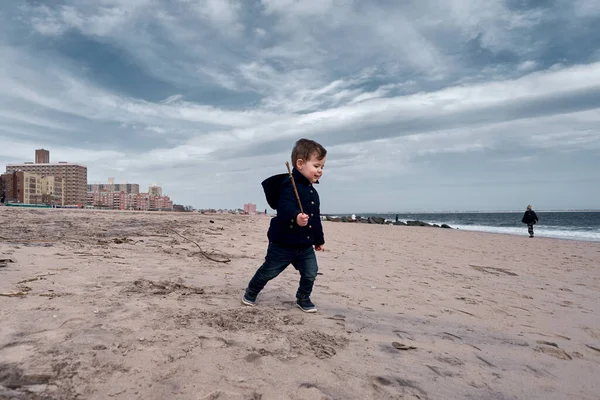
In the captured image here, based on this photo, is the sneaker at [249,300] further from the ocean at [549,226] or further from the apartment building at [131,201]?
the apartment building at [131,201]

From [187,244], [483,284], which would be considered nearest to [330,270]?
[483,284]

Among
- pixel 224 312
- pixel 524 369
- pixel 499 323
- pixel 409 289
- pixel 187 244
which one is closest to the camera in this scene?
pixel 524 369

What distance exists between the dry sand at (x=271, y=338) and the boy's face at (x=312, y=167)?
1.31 meters

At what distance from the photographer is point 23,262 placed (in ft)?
13.6

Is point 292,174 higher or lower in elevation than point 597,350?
higher

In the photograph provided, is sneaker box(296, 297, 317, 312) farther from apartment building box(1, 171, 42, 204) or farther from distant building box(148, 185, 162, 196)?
distant building box(148, 185, 162, 196)

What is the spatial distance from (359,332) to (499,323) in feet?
4.99

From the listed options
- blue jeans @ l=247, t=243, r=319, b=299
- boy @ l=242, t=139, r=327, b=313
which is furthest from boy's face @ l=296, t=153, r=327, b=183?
blue jeans @ l=247, t=243, r=319, b=299

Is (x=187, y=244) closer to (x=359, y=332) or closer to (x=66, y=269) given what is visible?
(x=66, y=269)

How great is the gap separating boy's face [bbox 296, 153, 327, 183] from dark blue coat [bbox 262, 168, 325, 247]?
0.05 meters

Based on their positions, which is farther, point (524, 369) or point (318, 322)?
point (318, 322)

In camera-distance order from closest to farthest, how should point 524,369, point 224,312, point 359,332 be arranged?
point 524,369
point 359,332
point 224,312

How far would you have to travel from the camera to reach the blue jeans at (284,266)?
128 inches

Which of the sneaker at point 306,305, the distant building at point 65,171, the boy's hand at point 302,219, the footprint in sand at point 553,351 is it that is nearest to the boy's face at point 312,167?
the boy's hand at point 302,219
